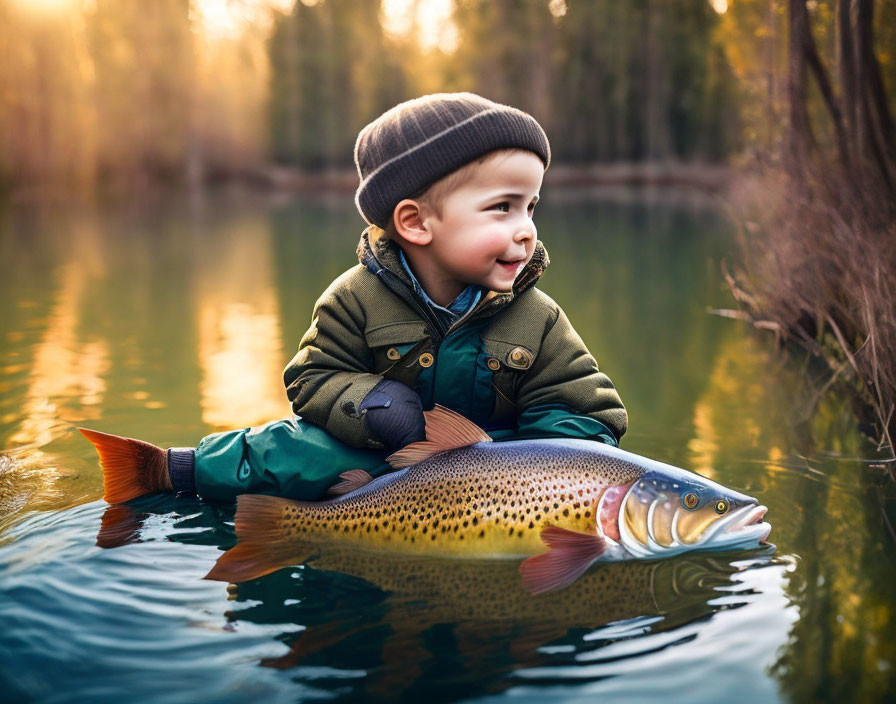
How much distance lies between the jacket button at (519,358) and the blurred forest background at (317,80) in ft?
90.3

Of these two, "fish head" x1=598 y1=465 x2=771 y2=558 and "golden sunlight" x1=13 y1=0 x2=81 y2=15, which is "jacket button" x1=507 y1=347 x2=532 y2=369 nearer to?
"fish head" x1=598 y1=465 x2=771 y2=558

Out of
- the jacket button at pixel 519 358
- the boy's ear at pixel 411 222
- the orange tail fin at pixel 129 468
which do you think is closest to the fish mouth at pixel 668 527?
the jacket button at pixel 519 358

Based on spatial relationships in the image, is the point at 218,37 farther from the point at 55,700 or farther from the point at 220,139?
the point at 55,700

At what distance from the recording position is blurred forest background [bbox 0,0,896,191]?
29.8 metres

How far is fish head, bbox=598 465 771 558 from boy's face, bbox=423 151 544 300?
817 mm

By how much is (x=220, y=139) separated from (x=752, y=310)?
4315cm

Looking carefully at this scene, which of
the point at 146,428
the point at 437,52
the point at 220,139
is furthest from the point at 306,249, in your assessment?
the point at 437,52

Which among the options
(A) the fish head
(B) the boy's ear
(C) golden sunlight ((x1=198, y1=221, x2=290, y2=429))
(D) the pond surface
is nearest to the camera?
(D) the pond surface

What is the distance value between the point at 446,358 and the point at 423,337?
0.10 meters

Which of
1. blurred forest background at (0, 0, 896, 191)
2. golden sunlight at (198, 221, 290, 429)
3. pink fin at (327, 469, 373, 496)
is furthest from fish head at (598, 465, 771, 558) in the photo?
blurred forest background at (0, 0, 896, 191)

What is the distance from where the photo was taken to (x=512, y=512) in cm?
269

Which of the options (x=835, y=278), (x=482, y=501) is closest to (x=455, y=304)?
(x=482, y=501)

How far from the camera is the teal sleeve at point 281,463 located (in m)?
3.16

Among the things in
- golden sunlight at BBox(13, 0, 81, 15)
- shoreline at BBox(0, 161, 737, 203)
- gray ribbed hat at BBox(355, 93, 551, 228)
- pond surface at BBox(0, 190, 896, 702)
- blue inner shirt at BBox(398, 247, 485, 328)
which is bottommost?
pond surface at BBox(0, 190, 896, 702)
